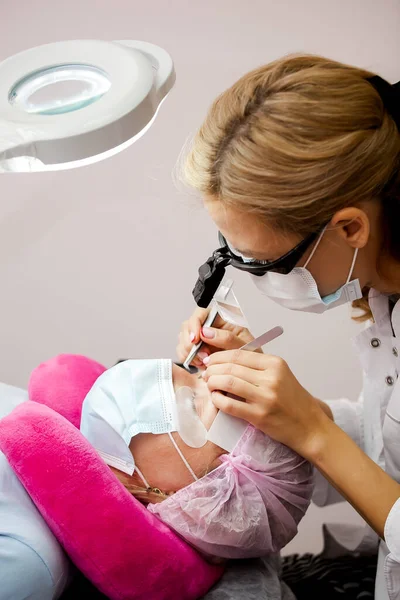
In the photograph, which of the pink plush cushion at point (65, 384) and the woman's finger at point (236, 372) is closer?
the woman's finger at point (236, 372)

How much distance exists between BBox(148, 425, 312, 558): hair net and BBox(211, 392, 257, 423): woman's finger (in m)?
0.07

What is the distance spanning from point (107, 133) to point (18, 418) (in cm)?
57

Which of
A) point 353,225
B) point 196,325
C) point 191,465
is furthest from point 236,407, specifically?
point 353,225

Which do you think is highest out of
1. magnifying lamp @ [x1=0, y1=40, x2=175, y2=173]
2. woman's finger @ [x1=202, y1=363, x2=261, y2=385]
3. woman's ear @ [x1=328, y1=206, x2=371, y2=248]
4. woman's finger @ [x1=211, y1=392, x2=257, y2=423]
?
magnifying lamp @ [x1=0, y1=40, x2=175, y2=173]

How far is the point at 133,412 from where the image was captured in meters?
1.31

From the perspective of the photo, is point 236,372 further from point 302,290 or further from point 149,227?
point 149,227

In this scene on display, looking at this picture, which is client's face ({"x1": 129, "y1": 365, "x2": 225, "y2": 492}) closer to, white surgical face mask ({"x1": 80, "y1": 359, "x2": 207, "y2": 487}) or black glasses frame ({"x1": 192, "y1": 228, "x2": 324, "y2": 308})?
white surgical face mask ({"x1": 80, "y1": 359, "x2": 207, "y2": 487})

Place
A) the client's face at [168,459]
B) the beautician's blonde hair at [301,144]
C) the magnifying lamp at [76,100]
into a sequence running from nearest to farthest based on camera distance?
the magnifying lamp at [76,100]
the beautician's blonde hair at [301,144]
the client's face at [168,459]

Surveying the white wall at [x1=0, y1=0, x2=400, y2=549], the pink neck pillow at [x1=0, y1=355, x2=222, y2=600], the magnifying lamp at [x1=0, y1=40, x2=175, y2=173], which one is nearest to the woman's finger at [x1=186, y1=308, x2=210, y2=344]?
the pink neck pillow at [x1=0, y1=355, x2=222, y2=600]

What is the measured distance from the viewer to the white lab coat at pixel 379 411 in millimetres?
1322

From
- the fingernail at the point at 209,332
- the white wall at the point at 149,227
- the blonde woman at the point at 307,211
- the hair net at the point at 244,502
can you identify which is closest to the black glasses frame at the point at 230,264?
the blonde woman at the point at 307,211

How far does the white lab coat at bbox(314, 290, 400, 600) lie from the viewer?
1.32 m

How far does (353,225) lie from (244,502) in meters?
0.53

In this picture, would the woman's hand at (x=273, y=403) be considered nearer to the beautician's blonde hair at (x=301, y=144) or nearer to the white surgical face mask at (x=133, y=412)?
the white surgical face mask at (x=133, y=412)
